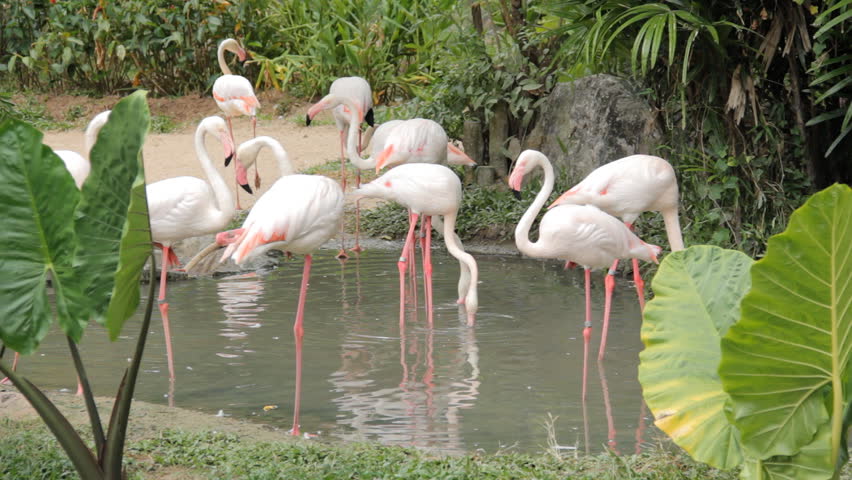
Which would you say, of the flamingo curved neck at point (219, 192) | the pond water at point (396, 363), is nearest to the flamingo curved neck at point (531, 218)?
the pond water at point (396, 363)

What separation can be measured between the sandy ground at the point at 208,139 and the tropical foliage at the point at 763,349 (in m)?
7.33

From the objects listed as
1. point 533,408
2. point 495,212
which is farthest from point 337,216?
point 495,212

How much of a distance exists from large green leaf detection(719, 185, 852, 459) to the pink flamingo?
254 cm

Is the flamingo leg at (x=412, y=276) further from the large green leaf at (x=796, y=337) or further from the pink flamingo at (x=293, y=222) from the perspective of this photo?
the large green leaf at (x=796, y=337)

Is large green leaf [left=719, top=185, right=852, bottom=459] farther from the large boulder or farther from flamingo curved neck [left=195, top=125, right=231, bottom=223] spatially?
the large boulder

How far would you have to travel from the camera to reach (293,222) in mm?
4766

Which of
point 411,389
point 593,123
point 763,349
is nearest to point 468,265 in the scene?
point 411,389

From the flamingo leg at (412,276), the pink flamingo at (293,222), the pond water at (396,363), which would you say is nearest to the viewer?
the pond water at (396,363)

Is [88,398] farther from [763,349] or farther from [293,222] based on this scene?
[293,222]

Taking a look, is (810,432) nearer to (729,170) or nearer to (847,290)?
(847,290)

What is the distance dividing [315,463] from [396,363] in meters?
1.88

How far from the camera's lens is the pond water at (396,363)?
4258mm

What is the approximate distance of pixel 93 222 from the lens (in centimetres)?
275

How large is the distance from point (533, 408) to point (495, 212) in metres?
4.26
